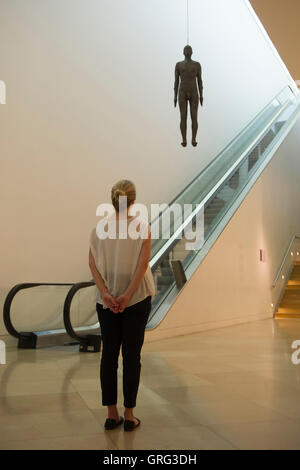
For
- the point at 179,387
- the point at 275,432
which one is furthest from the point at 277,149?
the point at 275,432

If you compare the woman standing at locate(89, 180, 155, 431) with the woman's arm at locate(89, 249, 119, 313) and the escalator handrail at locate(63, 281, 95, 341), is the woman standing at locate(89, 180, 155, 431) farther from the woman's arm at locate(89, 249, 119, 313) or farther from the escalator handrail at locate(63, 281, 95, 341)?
the escalator handrail at locate(63, 281, 95, 341)

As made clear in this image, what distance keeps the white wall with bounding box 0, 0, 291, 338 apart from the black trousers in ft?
14.6

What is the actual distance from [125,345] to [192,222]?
7434 mm

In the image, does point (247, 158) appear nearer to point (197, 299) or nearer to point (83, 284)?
point (197, 299)

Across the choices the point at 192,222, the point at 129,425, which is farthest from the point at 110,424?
the point at 192,222

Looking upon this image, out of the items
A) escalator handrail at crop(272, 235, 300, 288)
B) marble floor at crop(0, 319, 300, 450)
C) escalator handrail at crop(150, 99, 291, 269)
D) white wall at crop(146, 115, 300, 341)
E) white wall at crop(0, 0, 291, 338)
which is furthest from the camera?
escalator handrail at crop(272, 235, 300, 288)

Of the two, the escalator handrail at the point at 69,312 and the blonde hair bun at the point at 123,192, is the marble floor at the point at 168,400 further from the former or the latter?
the blonde hair bun at the point at 123,192

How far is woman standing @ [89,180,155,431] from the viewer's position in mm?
3402

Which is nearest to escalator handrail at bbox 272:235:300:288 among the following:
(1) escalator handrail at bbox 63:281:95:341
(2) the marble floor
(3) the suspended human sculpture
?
(3) the suspended human sculpture

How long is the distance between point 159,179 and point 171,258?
4.08 metres

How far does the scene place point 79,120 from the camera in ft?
34.4

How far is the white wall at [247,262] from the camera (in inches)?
377

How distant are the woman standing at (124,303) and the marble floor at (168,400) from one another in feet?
0.84

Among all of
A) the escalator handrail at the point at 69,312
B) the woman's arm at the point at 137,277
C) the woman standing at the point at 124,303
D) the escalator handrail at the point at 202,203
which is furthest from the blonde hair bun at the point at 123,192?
the escalator handrail at the point at 202,203
